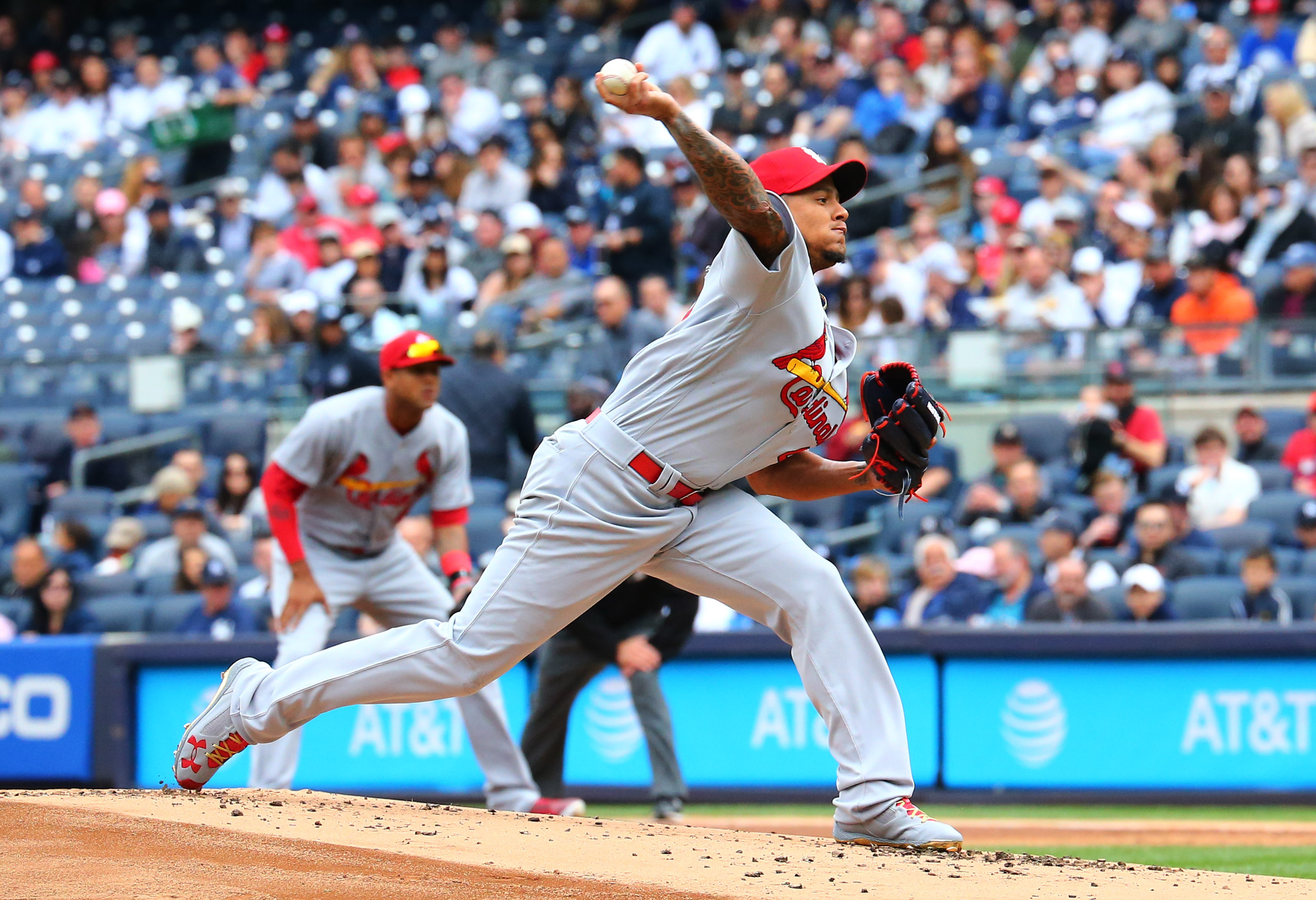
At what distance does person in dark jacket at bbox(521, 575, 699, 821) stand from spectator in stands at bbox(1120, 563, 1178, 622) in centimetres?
252

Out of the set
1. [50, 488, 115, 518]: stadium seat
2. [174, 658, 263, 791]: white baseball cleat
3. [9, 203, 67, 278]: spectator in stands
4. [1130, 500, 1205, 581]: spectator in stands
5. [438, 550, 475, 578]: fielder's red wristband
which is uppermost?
[9, 203, 67, 278]: spectator in stands

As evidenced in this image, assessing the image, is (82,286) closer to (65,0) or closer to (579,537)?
(65,0)

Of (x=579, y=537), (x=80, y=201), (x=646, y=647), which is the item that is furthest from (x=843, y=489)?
(x=80, y=201)

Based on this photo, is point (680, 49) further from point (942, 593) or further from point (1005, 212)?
point (942, 593)

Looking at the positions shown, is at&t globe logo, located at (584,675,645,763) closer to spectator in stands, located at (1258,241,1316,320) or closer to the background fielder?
the background fielder

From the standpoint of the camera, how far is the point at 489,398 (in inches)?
381

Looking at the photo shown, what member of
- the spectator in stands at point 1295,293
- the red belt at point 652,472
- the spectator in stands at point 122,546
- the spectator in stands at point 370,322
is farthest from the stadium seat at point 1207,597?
the spectator in stands at point 122,546

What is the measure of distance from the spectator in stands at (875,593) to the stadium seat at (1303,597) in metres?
1.95

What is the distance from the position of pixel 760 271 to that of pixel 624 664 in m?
3.10

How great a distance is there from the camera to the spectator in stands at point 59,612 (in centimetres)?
955

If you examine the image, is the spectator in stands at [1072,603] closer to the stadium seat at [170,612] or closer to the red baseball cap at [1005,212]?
the red baseball cap at [1005,212]

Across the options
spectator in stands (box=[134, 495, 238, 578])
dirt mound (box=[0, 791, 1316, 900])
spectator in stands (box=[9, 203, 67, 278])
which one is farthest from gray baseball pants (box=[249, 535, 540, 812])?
spectator in stands (box=[9, 203, 67, 278])

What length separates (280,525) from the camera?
6246 millimetres

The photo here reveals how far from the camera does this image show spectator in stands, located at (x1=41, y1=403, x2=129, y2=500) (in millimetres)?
11609
